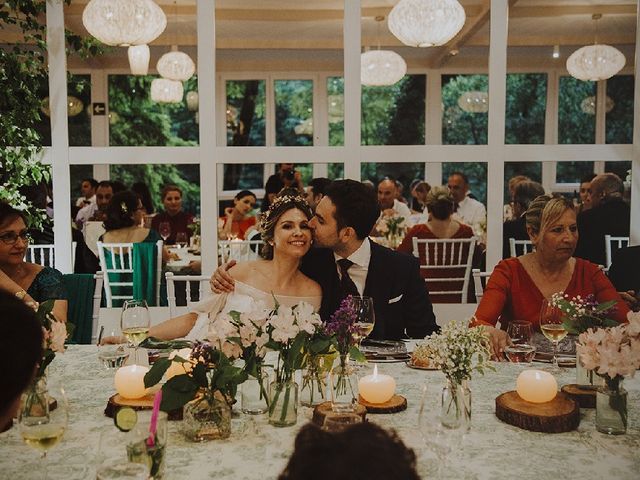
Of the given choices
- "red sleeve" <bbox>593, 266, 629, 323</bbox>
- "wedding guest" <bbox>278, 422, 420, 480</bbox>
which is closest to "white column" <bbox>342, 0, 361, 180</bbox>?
"red sleeve" <bbox>593, 266, 629, 323</bbox>

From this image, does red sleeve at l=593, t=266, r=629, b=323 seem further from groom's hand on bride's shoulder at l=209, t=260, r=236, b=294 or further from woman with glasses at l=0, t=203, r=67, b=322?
woman with glasses at l=0, t=203, r=67, b=322

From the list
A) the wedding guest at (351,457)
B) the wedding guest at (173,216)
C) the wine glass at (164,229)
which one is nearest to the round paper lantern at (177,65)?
the wedding guest at (173,216)

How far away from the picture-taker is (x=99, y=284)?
339cm

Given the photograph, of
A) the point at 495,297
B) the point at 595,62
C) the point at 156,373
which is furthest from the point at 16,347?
the point at 595,62

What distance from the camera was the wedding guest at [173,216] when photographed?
435cm

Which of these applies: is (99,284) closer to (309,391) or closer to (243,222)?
(309,391)

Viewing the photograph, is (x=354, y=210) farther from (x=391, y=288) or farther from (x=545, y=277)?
(x=545, y=277)

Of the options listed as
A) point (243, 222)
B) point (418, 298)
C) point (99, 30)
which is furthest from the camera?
point (243, 222)

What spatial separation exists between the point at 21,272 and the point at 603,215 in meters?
2.94

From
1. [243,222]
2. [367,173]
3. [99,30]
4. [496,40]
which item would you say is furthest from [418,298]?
[243,222]

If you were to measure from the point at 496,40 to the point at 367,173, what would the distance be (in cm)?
97


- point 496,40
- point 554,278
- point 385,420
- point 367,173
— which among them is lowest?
point 385,420

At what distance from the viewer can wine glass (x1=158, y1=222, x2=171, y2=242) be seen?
16.5 feet

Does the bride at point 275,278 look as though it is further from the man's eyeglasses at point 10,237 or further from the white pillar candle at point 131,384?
the white pillar candle at point 131,384
